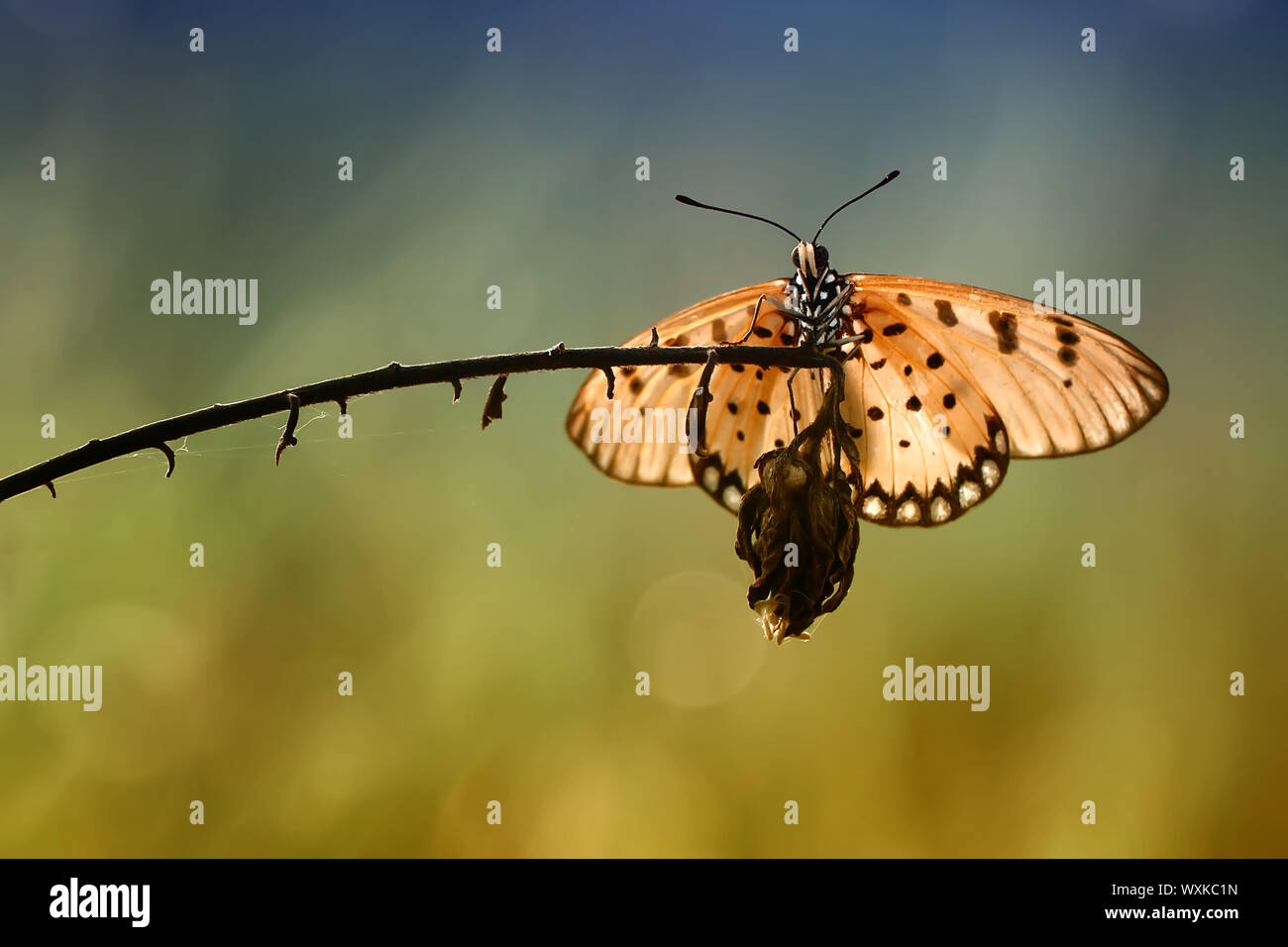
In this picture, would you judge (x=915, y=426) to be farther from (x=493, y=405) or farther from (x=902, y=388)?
(x=493, y=405)

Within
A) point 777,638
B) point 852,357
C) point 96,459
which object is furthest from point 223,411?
point 852,357

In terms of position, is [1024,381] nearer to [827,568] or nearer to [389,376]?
[827,568]

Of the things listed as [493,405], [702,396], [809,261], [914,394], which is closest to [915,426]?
[914,394]

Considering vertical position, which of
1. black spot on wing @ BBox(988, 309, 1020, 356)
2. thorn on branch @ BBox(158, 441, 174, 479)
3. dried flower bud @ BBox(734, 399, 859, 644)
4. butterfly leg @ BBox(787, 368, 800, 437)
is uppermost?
black spot on wing @ BBox(988, 309, 1020, 356)

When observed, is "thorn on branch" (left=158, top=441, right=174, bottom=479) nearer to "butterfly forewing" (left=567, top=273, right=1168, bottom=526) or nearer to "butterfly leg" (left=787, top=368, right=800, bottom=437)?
"butterfly forewing" (left=567, top=273, right=1168, bottom=526)

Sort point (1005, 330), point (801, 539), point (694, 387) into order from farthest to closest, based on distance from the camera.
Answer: point (694, 387), point (1005, 330), point (801, 539)

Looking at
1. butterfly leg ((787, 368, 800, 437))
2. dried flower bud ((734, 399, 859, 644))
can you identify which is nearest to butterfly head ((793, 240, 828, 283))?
butterfly leg ((787, 368, 800, 437))

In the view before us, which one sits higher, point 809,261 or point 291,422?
point 809,261
